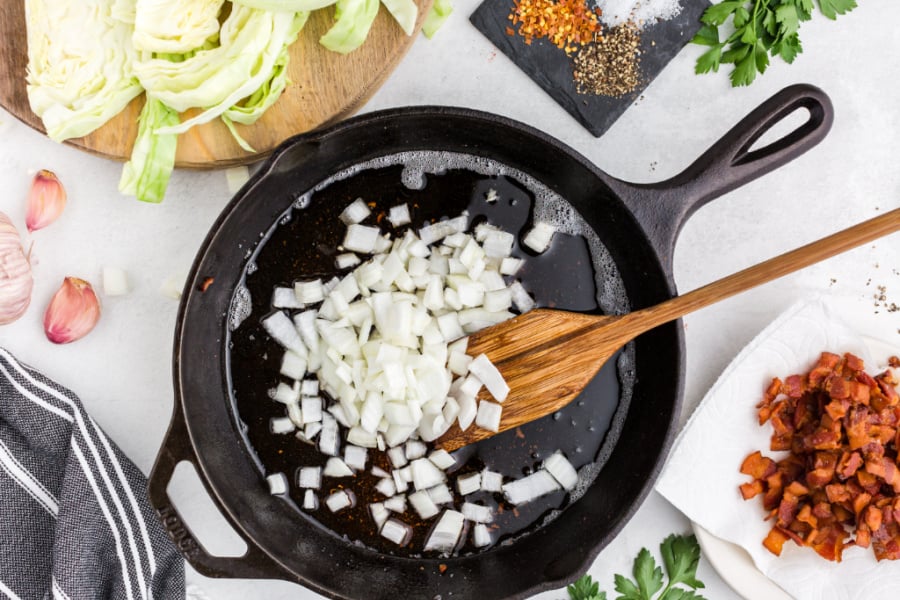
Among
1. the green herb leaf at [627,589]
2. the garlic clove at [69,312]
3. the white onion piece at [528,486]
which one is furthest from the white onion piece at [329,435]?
the green herb leaf at [627,589]

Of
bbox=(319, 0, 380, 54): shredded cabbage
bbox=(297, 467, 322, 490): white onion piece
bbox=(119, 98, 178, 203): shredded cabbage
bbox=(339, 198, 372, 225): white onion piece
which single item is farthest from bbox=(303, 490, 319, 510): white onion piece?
bbox=(319, 0, 380, 54): shredded cabbage

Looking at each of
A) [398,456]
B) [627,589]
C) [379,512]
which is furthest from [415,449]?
[627,589]

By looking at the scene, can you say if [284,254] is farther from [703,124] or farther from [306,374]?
[703,124]

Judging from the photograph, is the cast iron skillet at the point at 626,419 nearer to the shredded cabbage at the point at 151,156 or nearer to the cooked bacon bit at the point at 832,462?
the shredded cabbage at the point at 151,156

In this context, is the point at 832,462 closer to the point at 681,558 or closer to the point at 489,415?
the point at 681,558

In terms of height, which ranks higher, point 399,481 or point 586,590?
point 399,481

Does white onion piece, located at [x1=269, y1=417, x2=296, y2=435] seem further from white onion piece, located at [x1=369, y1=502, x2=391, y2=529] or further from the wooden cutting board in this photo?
the wooden cutting board
